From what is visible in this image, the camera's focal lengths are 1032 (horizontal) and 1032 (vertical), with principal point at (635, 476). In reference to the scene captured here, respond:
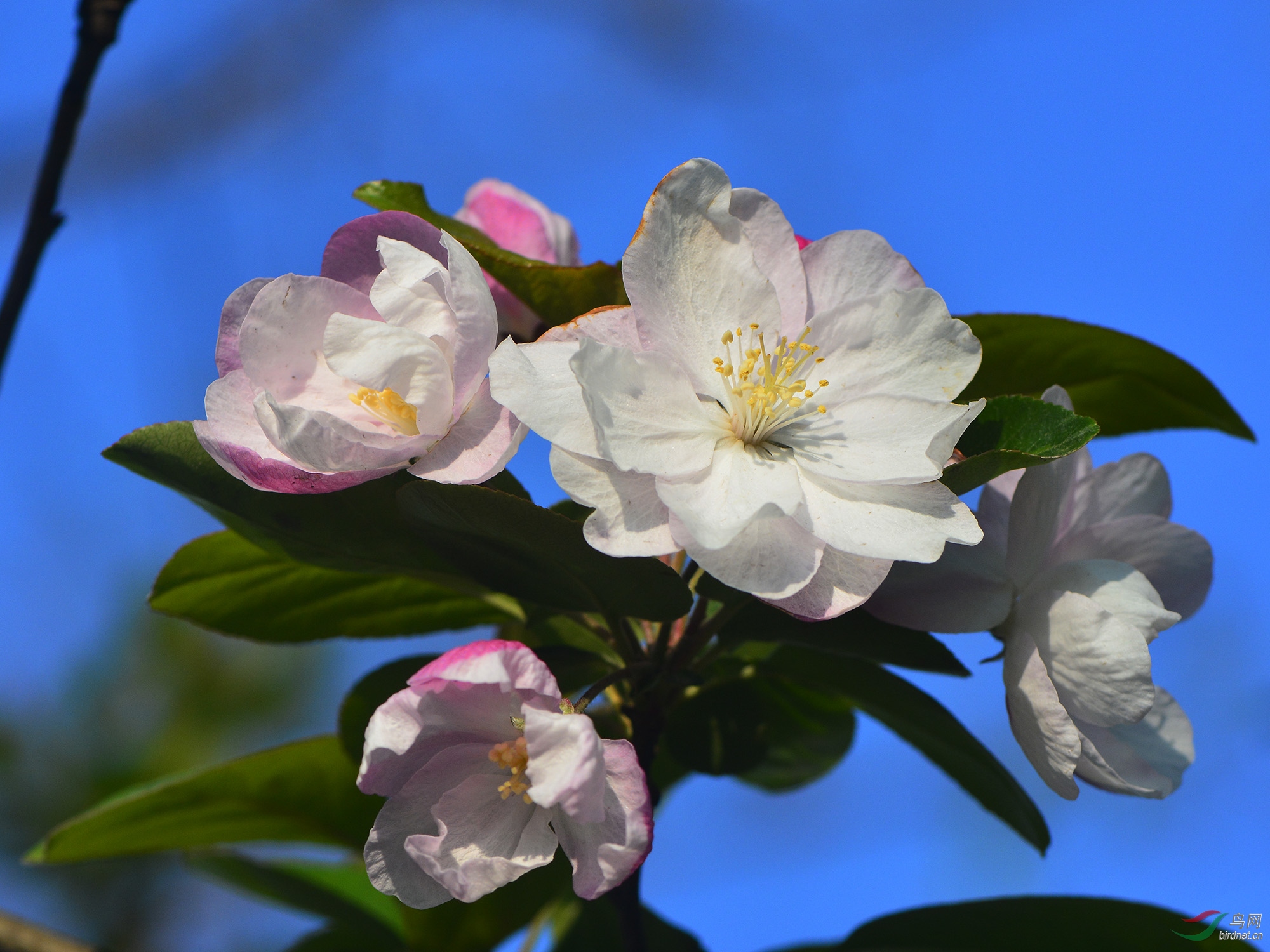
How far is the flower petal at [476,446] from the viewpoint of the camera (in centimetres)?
75

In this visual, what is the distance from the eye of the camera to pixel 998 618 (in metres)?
0.82

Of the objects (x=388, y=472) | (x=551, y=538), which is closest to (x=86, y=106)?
(x=388, y=472)

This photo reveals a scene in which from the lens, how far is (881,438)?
80 centimetres

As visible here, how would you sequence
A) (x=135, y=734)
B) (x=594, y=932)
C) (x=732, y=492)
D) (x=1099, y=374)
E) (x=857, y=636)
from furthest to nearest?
(x=135, y=734) < (x=594, y=932) < (x=1099, y=374) < (x=857, y=636) < (x=732, y=492)

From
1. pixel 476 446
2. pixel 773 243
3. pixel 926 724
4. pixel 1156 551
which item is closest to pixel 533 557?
pixel 476 446

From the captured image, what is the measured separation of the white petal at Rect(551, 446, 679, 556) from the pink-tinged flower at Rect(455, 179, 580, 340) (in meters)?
0.36

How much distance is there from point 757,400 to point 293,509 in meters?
0.39

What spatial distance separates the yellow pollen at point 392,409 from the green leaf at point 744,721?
0.46m

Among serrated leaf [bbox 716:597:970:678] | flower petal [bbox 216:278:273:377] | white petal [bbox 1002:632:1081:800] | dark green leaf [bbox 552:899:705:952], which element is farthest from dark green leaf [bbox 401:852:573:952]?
flower petal [bbox 216:278:273:377]

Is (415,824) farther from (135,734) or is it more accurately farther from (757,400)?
(135,734)

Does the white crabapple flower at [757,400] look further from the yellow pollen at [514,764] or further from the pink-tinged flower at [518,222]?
the pink-tinged flower at [518,222]

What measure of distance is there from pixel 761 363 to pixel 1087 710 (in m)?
0.37

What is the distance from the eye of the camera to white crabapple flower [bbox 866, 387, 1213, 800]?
0.79 m

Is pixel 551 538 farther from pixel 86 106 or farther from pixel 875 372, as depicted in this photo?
pixel 86 106
